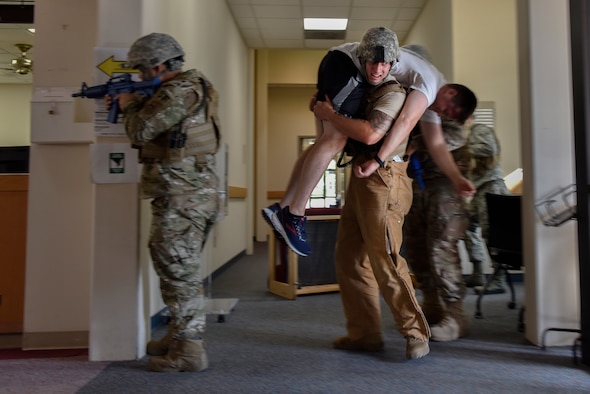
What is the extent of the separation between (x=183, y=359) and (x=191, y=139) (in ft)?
3.30

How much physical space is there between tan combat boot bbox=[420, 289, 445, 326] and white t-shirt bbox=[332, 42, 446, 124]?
107cm

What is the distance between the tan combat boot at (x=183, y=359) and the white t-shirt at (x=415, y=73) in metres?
1.52

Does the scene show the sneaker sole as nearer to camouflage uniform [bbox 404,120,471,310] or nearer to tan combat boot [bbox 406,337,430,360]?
tan combat boot [bbox 406,337,430,360]

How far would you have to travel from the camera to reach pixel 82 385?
1885 millimetres

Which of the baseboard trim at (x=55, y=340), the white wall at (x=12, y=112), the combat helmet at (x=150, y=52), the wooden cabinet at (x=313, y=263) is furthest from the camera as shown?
the white wall at (x=12, y=112)

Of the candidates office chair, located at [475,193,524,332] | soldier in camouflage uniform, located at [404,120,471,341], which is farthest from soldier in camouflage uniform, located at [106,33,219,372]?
office chair, located at [475,193,524,332]

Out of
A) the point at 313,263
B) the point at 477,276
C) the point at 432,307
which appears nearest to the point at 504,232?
the point at 432,307

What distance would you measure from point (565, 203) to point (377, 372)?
1329 millimetres

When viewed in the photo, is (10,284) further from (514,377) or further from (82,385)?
(514,377)

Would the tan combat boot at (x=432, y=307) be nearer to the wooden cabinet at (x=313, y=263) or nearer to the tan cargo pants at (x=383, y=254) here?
the tan cargo pants at (x=383, y=254)

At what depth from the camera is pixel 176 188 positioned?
6.57ft

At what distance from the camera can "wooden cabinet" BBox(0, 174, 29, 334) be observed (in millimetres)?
2729

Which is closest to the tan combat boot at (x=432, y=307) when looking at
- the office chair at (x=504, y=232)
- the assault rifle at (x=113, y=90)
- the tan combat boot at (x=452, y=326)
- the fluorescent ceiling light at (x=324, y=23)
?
the tan combat boot at (x=452, y=326)

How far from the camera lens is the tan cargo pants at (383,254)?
2096 mm
